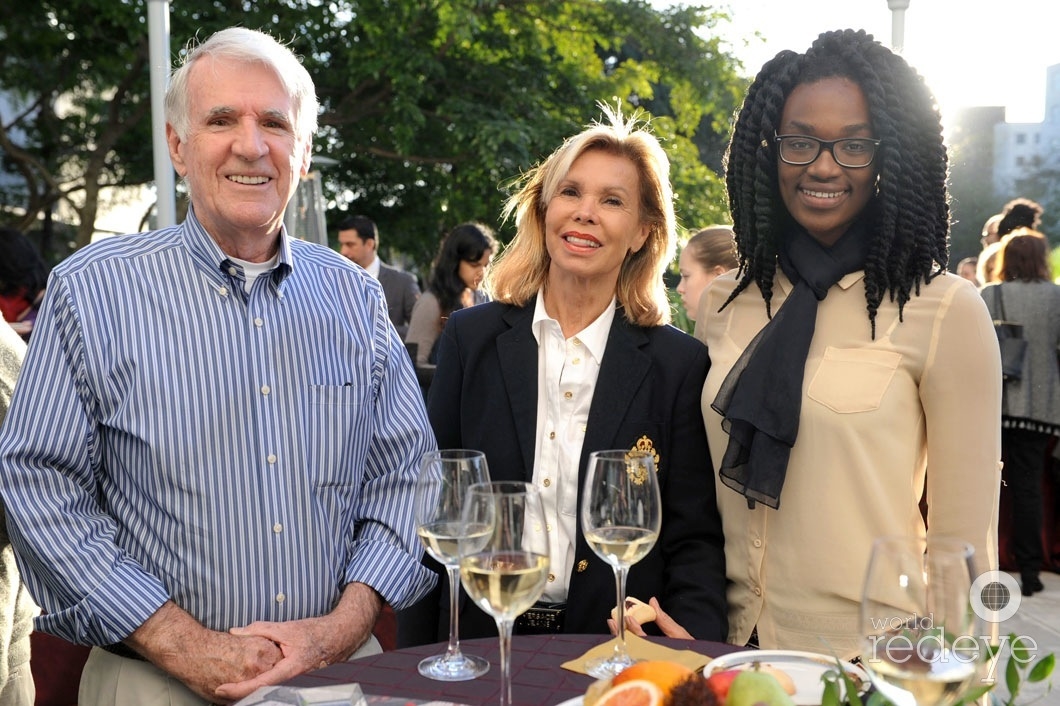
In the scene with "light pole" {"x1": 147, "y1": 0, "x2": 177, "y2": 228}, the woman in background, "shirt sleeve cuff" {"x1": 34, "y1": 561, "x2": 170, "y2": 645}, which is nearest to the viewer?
"shirt sleeve cuff" {"x1": 34, "y1": 561, "x2": 170, "y2": 645}

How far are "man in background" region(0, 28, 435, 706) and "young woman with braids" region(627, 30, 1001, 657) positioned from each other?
Answer: 0.81 meters

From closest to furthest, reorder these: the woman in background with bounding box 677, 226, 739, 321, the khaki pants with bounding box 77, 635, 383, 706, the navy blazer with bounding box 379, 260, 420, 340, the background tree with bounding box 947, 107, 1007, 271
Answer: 1. the khaki pants with bounding box 77, 635, 383, 706
2. the woman in background with bounding box 677, 226, 739, 321
3. the navy blazer with bounding box 379, 260, 420, 340
4. the background tree with bounding box 947, 107, 1007, 271

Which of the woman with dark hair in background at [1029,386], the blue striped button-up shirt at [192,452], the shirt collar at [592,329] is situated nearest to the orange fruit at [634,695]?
the blue striped button-up shirt at [192,452]

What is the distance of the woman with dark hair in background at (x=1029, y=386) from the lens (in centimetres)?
620

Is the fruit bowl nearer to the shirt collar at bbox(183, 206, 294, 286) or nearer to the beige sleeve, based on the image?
the beige sleeve

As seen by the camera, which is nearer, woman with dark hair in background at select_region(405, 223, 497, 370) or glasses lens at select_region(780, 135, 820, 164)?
glasses lens at select_region(780, 135, 820, 164)

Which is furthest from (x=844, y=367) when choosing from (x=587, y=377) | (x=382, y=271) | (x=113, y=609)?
(x=382, y=271)

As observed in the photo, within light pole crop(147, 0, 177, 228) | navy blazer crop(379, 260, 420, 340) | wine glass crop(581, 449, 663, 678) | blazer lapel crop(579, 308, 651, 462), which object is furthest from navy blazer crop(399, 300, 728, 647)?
navy blazer crop(379, 260, 420, 340)

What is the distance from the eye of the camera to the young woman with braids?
229 centimetres

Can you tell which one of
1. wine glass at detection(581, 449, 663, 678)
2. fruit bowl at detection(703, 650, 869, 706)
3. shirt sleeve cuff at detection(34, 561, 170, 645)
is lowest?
shirt sleeve cuff at detection(34, 561, 170, 645)

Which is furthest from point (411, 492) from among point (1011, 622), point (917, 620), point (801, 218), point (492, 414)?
point (1011, 622)

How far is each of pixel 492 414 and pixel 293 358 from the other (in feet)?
1.98

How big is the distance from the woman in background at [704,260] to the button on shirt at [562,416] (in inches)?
95.1

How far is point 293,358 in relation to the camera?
7.38 feet
